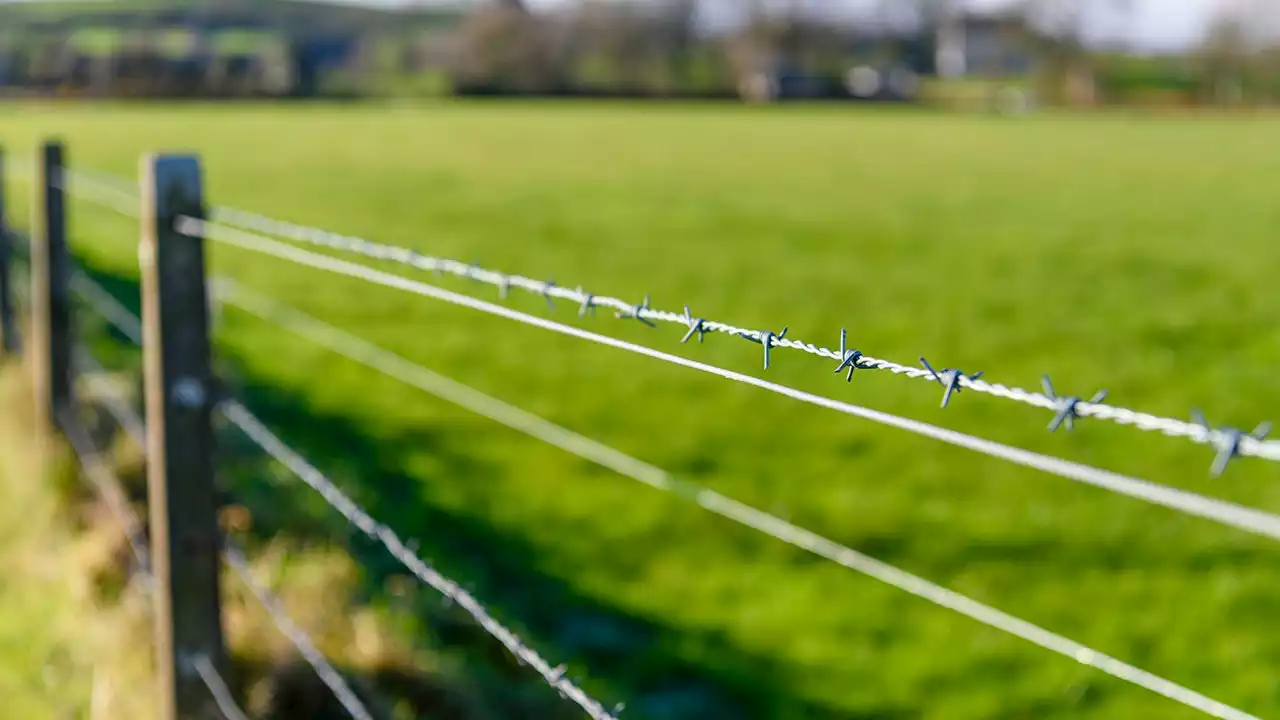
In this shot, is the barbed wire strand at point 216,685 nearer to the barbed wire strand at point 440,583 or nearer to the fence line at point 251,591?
the fence line at point 251,591

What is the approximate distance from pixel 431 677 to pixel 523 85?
7791 centimetres

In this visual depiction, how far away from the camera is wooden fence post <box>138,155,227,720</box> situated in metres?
2.97

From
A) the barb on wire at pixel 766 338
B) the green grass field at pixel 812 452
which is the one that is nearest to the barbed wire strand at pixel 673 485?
the green grass field at pixel 812 452

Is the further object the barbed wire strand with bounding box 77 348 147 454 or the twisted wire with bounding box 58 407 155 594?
the barbed wire strand with bounding box 77 348 147 454

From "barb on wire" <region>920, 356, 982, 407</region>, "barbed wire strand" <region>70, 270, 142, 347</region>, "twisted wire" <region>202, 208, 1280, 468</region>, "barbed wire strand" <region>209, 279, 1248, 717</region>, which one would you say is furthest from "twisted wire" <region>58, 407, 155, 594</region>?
"barb on wire" <region>920, 356, 982, 407</region>

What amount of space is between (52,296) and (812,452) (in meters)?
3.18

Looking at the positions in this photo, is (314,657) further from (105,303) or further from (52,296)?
(105,303)

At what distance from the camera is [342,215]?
55.0 feet

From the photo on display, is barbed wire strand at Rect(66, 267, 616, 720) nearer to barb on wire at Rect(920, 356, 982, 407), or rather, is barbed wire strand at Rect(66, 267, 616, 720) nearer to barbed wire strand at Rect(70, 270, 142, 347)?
barb on wire at Rect(920, 356, 982, 407)

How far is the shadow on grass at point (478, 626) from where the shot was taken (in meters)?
3.41

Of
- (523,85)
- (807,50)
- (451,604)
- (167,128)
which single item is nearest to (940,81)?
(807,50)

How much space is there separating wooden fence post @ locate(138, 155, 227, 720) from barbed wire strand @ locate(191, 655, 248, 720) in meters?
0.01

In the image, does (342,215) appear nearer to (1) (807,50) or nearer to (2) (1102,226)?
(2) (1102,226)

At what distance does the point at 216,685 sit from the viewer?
3.07 meters
